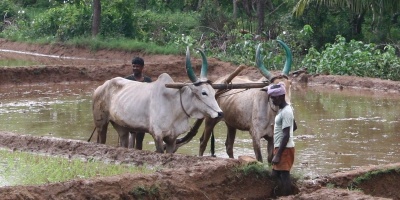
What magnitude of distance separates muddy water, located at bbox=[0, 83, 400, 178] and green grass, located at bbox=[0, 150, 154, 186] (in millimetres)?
2397

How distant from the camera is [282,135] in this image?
336 inches

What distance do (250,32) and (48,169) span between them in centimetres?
2224

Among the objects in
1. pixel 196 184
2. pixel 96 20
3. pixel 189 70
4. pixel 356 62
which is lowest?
pixel 196 184

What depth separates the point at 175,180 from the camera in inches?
334

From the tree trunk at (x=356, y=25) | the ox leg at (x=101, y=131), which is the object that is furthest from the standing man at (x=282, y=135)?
the tree trunk at (x=356, y=25)

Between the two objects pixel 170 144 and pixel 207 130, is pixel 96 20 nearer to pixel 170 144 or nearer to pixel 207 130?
pixel 207 130

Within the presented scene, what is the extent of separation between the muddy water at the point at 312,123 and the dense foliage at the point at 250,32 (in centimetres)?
245

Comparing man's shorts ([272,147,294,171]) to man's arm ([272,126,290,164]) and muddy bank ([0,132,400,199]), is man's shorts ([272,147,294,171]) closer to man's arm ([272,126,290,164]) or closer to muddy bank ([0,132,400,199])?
man's arm ([272,126,290,164])

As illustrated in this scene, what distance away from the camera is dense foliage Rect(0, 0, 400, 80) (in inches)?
937

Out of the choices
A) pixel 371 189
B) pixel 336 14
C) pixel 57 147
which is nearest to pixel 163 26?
pixel 336 14

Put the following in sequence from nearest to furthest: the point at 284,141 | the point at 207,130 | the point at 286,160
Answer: the point at 284,141 → the point at 286,160 → the point at 207,130

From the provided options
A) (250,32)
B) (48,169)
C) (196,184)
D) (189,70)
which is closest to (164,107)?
(189,70)

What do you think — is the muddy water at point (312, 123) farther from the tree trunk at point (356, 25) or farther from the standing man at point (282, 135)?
Answer: the tree trunk at point (356, 25)

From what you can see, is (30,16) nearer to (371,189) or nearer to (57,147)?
(57,147)
